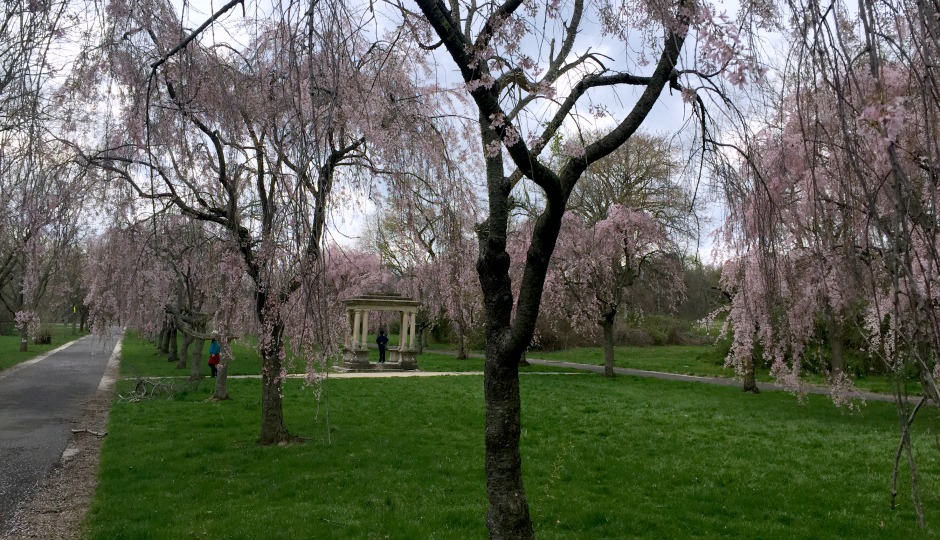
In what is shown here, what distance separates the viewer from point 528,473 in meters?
7.36

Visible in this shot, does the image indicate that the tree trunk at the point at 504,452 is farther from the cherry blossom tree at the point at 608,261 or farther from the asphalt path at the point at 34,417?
the cherry blossom tree at the point at 608,261

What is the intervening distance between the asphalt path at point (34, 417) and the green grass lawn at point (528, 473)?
77cm

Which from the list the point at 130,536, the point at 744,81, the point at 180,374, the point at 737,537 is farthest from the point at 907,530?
the point at 180,374

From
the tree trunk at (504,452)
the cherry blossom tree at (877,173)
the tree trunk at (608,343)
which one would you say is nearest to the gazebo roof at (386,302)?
the tree trunk at (608,343)

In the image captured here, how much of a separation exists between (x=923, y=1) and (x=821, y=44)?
0.94ft

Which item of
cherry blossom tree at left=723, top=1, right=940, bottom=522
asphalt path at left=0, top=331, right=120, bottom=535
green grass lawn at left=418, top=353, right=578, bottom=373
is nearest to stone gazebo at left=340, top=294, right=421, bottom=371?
green grass lawn at left=418, top=353, right=578, bottom=373

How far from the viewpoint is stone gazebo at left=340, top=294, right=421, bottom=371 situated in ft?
76.3

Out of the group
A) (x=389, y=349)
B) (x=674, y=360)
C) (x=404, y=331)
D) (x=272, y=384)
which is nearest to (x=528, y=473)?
(x=272, y=384)

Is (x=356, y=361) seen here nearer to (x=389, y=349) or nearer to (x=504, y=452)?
(x=389, y=349)

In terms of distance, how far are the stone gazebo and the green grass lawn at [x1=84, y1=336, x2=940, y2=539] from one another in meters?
9.89

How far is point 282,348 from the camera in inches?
341

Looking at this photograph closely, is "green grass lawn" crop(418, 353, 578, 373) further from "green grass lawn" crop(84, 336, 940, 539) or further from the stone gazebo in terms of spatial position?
"green grass lawn" crop(84, 336, 940, 539)

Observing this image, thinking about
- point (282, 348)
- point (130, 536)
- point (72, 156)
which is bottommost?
point (130, 536)

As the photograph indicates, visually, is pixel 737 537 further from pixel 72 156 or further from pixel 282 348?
pixel 72 156
